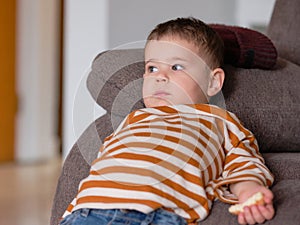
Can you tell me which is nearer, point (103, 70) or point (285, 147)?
point (103, 70)

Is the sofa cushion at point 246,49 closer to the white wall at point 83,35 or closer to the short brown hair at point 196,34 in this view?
the short brown hair at point 196,34

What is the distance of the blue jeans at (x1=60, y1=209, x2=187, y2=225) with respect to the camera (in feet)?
3.82

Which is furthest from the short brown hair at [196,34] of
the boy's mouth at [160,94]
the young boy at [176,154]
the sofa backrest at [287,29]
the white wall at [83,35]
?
the white wall at [83,35]

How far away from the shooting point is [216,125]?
1.34 metres

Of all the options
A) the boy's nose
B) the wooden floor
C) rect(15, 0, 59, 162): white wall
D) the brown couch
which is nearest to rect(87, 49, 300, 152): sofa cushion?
the brown couch

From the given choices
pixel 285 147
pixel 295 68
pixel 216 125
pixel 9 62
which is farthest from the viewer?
pixel 9 62

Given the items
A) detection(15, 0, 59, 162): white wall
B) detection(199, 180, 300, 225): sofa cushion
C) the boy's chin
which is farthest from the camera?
detection(15, 0, 59, 162): white wall

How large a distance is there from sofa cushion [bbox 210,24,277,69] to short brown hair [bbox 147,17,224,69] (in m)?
0.18

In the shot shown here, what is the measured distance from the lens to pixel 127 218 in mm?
1165

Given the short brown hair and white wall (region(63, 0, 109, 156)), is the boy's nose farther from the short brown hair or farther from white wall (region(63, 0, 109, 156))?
white wall (region(63, 0, 109, 156))

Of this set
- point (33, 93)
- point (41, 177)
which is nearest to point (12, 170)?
point (41, 177)

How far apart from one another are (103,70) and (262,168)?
17.8 inches

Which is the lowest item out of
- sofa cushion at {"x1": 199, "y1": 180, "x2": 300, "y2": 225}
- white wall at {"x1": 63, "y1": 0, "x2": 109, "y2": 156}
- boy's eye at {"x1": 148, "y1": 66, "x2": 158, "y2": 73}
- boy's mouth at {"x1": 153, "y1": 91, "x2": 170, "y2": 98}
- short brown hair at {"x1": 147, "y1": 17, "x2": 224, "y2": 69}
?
white wall at {"x1": 63, "y1": 0, "x2": 109, "y2": 156}

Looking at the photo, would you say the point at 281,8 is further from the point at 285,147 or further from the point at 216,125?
the point at 216,125
